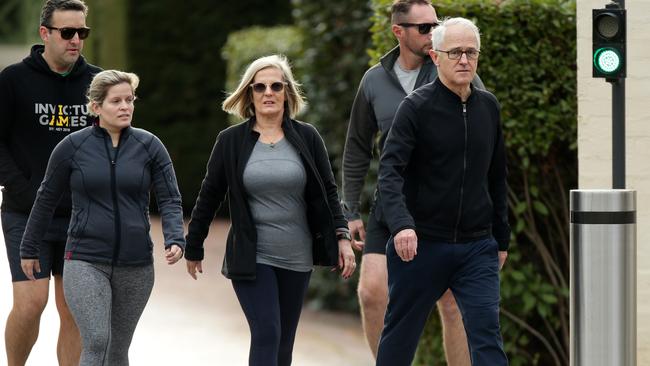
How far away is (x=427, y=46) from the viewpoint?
7191 millimetres

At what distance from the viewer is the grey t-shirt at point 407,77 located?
7.19 meters

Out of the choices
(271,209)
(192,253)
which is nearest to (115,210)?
(192,253)

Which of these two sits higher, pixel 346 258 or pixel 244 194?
pixel 244 194

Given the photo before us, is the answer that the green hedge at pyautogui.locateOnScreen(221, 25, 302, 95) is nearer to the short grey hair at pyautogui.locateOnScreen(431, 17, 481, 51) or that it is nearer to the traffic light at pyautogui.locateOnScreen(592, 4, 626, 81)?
the traffic light at pyautogui.locateOnScreen(592, 4, 626, 81)

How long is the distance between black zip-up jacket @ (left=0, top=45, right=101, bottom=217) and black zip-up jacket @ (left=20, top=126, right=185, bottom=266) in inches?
21.9

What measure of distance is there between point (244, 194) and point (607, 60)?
68.4 inches

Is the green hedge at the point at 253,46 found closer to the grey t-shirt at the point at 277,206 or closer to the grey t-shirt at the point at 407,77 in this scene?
the grey t-shirt at the point at 407,77

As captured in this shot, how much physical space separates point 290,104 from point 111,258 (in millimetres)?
1058

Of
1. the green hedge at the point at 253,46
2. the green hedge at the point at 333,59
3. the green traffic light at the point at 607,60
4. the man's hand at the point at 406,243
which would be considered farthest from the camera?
the green hedge at the point at 253,46

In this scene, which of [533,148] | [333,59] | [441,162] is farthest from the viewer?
[333,59]

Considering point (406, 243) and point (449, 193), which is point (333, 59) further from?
point (406, 243)

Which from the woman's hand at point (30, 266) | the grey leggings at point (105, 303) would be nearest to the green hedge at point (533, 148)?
the grey leggings at point (105, 303)

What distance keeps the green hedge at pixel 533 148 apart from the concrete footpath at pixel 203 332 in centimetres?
189

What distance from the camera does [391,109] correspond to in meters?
7.15
